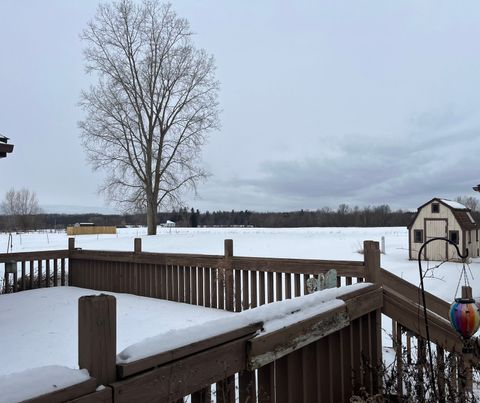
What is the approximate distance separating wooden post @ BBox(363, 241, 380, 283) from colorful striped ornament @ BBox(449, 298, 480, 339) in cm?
61

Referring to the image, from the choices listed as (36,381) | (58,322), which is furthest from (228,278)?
(36,381)

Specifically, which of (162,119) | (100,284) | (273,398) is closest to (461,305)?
(273,398)

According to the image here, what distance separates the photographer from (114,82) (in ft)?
72.7

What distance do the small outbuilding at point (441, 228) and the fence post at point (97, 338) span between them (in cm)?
1883

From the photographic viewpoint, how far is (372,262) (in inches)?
134

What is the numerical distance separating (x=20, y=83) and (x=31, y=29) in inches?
145

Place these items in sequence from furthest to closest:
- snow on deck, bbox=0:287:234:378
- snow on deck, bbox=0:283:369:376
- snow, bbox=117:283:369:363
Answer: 1. snow on deck, bbox=0:287:234:378
2. snow on deck, bbox=0:283:369:376
3. snow, bbox=117:283:369:363

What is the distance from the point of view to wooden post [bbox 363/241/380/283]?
11.0 feet

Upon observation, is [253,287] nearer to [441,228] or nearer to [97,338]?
[97,338]

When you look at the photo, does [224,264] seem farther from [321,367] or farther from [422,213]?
[422,213]

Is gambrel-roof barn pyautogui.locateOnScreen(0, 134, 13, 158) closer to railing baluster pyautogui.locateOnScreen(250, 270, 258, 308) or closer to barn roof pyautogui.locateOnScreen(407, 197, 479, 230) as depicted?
railing baluster pyautogui.locateOnScreen(250, 270, 258, 308)

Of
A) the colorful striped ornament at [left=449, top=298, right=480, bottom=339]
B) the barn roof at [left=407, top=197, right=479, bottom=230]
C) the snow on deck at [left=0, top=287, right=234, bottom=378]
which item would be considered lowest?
the snow on deck at [left=0, top=287, right=234, bottom=378]

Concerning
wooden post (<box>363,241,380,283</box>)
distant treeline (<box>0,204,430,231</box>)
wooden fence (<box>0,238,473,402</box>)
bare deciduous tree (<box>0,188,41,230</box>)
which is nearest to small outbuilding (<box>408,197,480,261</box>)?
wooden fence (<box>0,238,473,402</box>)

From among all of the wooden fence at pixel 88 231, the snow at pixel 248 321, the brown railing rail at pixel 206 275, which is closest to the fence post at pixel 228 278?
the brown railing rail at pixel 206 275
